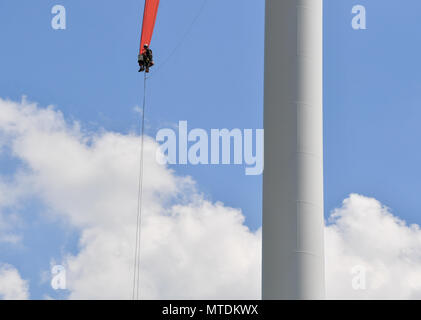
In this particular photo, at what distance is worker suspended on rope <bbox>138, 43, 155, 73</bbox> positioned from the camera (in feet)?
146

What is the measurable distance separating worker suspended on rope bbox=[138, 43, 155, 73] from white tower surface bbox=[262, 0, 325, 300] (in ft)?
30.2

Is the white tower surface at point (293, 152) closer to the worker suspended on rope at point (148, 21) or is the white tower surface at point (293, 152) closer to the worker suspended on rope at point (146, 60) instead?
the worker suspended on rope at point (146, 60)

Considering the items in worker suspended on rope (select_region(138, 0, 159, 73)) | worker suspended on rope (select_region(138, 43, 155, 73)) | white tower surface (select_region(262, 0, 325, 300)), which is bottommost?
white tower surface (select_region(262, 0, 325, 300))

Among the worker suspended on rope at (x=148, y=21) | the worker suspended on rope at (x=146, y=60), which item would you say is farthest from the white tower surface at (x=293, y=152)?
the worker suspended on rope at (x=148, y=21)

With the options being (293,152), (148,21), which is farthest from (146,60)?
(293,152)

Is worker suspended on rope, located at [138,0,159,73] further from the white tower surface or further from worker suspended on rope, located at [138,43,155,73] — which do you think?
the white tower surface

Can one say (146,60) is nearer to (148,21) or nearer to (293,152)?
(148,21)

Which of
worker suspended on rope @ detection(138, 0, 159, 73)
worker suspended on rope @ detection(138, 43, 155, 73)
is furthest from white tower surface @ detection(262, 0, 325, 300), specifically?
worker suspended on rope @ detection(138, 0, 159, 73)

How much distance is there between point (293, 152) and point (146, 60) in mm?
13568

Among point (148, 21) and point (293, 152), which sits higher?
point (148, 21)

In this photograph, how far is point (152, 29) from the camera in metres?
49.8

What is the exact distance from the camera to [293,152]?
1378 inches
